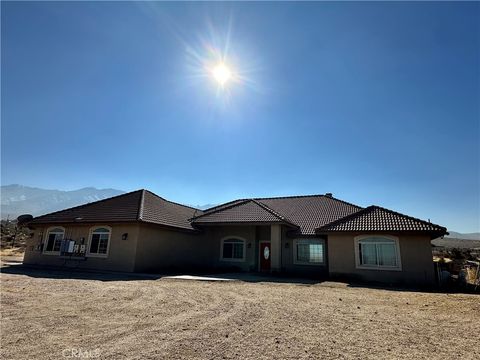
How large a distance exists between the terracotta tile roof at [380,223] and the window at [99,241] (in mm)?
12802

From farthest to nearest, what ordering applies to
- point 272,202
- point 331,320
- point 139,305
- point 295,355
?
point 272,202
point 139,305
point 331,320
point 295,355

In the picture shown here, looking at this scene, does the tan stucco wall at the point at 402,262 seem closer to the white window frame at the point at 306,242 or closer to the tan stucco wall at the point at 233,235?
the white window frame at the point at 306,242

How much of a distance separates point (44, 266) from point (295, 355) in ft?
67.3

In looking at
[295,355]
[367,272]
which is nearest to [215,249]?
[367,272]

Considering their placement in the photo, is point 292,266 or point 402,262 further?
point 292,266

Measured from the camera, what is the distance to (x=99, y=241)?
18594 millimetres

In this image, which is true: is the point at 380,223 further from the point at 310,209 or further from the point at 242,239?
→ the point at 242,239

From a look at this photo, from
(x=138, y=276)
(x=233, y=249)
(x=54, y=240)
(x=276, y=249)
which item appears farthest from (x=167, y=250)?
(x=54, y=240)

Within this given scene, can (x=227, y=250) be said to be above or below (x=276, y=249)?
below

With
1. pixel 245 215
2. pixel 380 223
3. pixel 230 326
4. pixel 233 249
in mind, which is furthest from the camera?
pixel 233 249

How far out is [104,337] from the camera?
17.7 feet

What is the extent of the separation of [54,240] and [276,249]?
50.0ft

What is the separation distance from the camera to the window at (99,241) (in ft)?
59.9

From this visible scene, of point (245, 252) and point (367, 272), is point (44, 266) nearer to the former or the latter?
point (245, 252)
